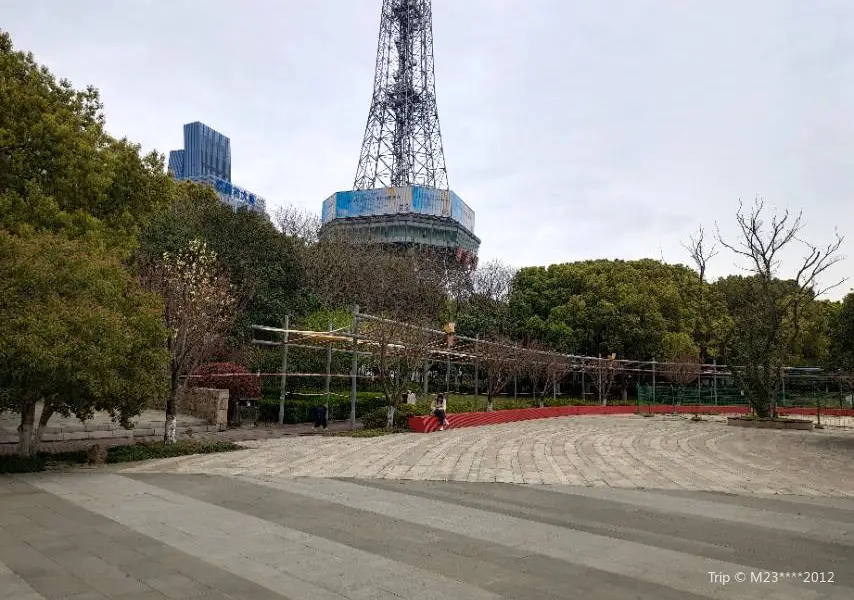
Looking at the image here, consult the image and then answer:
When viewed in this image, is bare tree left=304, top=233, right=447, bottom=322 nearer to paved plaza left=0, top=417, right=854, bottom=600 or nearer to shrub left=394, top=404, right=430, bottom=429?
shrub left=394, top=404, right=430, bottom=429

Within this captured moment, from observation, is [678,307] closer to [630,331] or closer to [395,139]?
[630,331]

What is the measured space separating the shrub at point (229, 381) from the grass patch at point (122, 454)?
623 cm

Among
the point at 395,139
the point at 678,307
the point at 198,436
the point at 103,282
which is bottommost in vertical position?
the point at 198,436

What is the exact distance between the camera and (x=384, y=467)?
13422 mm

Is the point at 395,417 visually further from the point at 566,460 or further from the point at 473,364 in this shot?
the point at 473,364

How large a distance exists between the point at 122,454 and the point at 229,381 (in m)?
8.57

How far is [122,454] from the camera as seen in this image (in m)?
13.8

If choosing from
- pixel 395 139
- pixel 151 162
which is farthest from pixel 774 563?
pixel 395 139

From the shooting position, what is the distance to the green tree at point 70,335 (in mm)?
11383

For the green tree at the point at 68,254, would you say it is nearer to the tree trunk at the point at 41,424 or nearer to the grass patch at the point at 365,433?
the tree trunk at the point at 41,424

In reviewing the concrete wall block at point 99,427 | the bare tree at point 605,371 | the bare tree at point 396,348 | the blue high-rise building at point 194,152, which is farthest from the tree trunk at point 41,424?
the blue high-rise building at point 194,152

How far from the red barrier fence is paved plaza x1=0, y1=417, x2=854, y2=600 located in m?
6.44

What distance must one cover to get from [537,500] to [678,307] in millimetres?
38516

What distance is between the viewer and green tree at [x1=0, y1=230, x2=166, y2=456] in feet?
37.3
